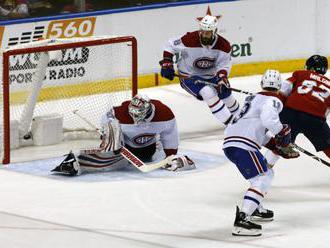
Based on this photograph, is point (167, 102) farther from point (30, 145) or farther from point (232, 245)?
point (232, 245)

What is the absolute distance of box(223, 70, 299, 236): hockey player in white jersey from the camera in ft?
22.4

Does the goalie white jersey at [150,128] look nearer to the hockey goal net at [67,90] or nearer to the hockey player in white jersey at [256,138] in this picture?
the hockey goal net at [67,90]

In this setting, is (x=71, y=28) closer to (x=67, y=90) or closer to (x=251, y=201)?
(x=67, y=90)

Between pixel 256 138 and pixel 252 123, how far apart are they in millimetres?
85

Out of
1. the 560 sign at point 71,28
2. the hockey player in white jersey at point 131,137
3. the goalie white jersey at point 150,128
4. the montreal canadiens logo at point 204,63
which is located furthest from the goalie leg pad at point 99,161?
the 560 sign at point 71,28

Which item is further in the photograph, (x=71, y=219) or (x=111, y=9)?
(x=111, y=9)

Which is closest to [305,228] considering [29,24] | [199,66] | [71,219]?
[71,219]

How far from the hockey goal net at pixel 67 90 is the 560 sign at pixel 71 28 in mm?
1134

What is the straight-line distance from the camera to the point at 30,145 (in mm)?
9305

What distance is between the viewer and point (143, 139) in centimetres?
851

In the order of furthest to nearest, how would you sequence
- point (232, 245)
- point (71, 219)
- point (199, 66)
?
point (199, 66)
point (71, 219)
point (232, 245)

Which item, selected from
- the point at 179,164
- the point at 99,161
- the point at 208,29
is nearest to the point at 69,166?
the point at 99,161

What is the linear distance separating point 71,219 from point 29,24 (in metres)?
3.63

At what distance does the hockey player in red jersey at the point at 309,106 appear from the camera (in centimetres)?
805
